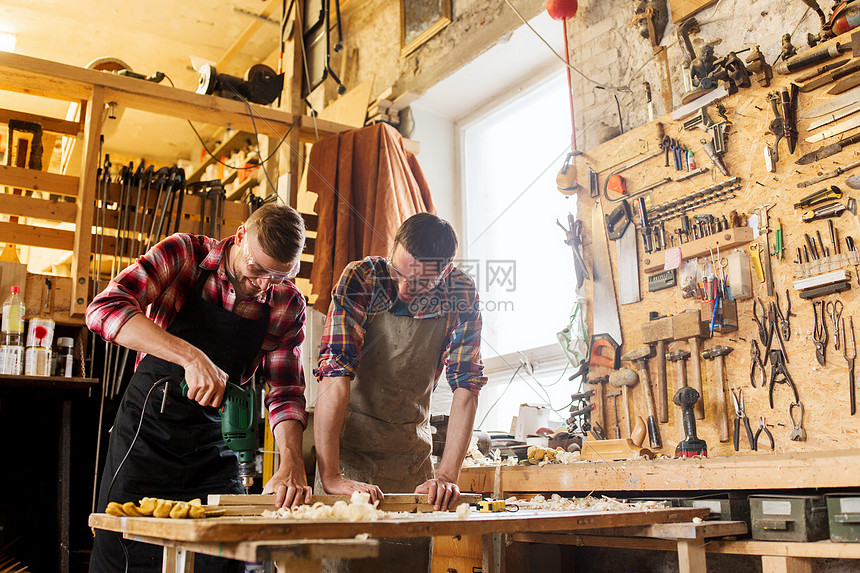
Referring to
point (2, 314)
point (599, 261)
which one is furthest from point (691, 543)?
point (2, 314)

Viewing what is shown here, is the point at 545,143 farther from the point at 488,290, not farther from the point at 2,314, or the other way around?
the point at 2,314

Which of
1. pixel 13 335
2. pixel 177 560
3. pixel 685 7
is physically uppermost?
pixel 685 7

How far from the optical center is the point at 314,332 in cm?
379

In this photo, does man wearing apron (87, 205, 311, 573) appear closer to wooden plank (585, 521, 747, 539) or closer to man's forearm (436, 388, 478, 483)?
man's forearm (436, 388, 478, 483)

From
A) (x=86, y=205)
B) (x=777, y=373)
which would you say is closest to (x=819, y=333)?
(x=777, y=373)

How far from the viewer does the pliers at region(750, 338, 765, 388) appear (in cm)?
267

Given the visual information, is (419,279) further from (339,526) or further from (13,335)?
(13,335)

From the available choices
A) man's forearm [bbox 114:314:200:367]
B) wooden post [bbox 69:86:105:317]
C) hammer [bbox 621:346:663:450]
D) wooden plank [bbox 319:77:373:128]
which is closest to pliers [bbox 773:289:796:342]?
hammer [bbox 621:346:663:450]

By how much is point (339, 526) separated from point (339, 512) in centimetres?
12

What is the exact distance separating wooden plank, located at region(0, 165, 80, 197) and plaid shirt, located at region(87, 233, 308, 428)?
1.67 metres

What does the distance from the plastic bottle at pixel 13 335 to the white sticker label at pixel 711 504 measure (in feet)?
10.2

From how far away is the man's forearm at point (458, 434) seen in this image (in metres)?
2.34

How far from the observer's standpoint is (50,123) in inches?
170

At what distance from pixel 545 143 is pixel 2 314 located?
3.07m
